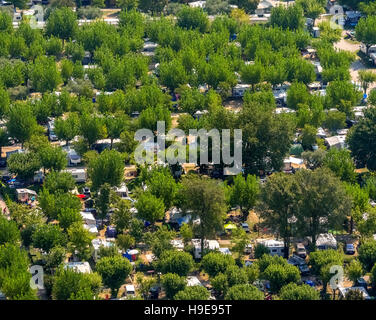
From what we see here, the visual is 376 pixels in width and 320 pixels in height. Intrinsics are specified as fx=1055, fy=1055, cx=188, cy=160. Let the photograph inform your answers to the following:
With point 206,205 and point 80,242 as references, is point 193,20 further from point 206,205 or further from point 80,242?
point 80,242

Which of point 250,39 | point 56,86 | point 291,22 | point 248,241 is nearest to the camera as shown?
point 248,241

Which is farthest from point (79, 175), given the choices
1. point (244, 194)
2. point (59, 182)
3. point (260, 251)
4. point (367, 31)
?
point (367, 31)

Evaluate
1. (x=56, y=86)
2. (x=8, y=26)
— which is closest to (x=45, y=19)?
(x=8, y=26)

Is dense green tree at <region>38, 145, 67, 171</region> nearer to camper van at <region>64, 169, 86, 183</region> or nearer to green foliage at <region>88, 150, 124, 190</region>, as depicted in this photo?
camper van at <region>64, 169, 86, 183</region>

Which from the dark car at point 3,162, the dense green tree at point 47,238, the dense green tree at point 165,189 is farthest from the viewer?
the dark car at point 3,162

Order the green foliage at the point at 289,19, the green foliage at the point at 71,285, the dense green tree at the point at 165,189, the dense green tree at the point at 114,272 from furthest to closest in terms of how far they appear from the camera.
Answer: the green foliage at the point at 289,19
the dense green tree at the point at 165,189
the dense green tree at the point at 114,272
the green foliage at the point at 71,285

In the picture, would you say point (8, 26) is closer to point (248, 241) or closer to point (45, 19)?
point (45, 19)

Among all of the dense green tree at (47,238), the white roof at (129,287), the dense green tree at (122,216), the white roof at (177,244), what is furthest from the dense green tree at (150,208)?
the white roof at (129,287)

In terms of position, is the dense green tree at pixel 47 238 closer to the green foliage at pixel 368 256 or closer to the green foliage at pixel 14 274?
the green foliage at pixel 14 274
